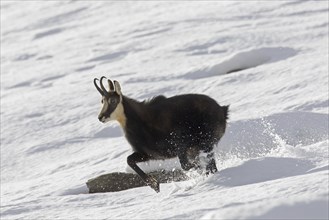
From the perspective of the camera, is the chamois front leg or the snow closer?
the snow

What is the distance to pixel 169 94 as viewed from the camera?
19422mm

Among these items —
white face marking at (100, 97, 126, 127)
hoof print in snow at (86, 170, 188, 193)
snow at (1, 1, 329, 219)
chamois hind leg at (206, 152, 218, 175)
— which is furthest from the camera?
hoof print in snow at (86, 170, 188, 193)

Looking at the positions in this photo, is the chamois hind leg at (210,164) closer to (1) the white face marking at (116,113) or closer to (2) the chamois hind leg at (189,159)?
(2) the chamois hind leg at (189,159)

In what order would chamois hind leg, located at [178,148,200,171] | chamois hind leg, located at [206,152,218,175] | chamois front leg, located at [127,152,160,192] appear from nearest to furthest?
1. chamois front leg, located at [127,152,160,192]
2. chamois hind leg, located at [178,148,200,171]
3. chamois hind leg, located at [206,152,218,175]

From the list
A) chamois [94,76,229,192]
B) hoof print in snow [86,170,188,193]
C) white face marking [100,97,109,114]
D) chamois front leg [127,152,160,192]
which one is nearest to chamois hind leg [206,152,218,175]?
chamois [94,76,229,192]

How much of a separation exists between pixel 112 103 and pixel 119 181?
271 cm

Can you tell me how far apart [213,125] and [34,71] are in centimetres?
1571

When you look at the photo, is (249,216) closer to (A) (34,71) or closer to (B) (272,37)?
(B) (272,37)

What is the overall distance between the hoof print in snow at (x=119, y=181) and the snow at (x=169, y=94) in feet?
0.69

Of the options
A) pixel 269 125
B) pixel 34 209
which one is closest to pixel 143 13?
pixel 269 125

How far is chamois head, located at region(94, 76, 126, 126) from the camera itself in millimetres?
9695

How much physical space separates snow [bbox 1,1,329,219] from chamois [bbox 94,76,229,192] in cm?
41

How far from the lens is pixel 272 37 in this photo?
22.8 metres

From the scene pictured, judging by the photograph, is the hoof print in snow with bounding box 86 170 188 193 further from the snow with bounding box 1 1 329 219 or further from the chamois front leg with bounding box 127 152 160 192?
the chamois front leg with bounding box 127 152 160 192
